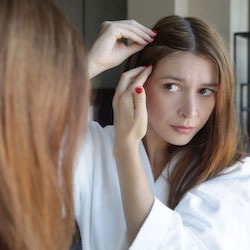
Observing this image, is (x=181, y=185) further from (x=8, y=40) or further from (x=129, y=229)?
(x=8, y=40)

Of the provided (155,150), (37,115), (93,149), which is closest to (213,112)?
(155,150)

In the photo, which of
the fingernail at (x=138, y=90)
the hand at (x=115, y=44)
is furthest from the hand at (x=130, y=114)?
the hand at (x=115, y=44)

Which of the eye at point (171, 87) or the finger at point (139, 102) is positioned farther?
the eye at point (171, 87)

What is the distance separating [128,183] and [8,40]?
1.38 ft

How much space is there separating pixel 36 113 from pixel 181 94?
53 cm

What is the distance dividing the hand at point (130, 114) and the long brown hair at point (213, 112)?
126mm

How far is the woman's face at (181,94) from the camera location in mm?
943

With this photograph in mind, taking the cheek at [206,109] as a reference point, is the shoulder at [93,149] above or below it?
below

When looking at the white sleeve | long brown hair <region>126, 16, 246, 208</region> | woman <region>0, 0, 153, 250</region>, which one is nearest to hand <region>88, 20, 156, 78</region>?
long brown hair <region>126, 16, 246, 208</region>

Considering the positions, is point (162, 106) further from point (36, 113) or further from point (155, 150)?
point (36, 113)

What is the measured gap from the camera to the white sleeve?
0.78m

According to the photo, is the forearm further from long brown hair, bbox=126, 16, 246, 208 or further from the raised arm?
long brown hair, bbox=126, 16, 246, 208

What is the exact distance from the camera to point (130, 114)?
2.80 ft

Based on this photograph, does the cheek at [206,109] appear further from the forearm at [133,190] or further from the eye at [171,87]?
the forearm at [133,190]
